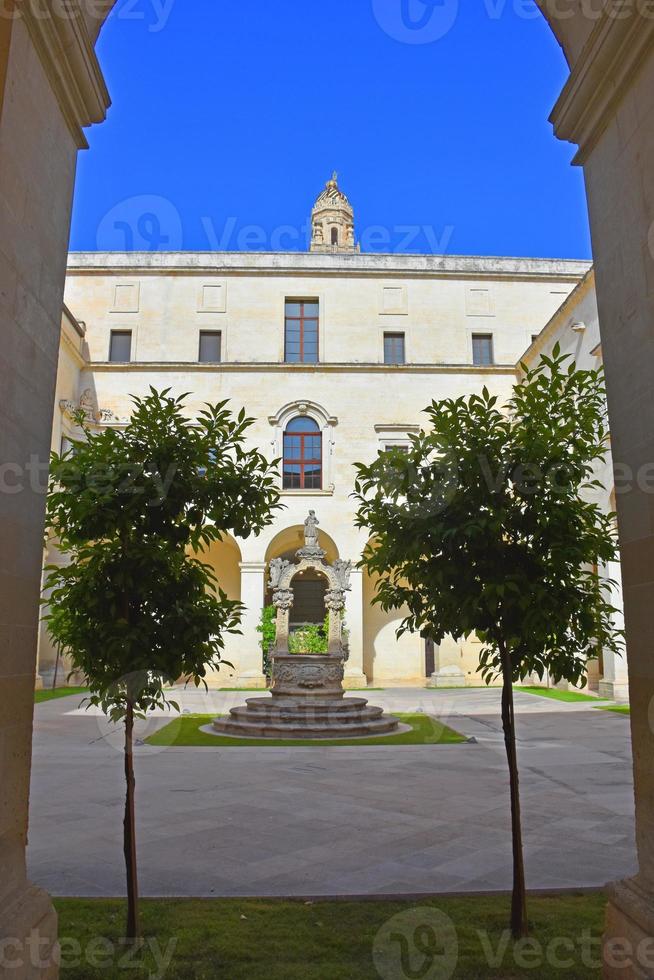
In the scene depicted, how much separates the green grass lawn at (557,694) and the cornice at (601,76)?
19.0 metres

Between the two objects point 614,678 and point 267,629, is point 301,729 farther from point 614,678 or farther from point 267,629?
point 267,629

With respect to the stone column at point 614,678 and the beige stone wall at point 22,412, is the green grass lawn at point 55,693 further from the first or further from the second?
the beige stone wall at point 22,412

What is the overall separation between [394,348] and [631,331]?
26.2 m

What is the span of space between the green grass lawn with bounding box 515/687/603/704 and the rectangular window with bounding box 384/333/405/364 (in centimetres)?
1256

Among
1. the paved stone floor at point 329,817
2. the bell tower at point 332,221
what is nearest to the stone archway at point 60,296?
the paved stone floor at point 329,817

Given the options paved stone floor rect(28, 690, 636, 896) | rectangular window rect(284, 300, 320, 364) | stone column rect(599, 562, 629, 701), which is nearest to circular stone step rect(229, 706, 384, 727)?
paved stone floor rect(28, 690, 636, 896)

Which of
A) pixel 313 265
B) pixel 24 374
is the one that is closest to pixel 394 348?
pixel 313 265

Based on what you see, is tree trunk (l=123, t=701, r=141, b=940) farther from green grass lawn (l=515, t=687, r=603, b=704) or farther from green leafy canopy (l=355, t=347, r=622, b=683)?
green grass lawn (l=515, t=687, r=603, b=704)

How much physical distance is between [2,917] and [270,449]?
25027 millimetres

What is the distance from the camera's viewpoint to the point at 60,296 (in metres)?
4.31

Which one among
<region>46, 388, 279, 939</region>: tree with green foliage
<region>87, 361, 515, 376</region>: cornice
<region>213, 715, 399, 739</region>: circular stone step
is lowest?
<region>213, 715, 399, 739</region>: circular stone step

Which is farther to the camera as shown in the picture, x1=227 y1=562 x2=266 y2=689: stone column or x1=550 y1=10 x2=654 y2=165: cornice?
x1=227 y1=562 x2=266 y2=689: stone column

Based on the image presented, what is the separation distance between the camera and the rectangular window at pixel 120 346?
29297mm

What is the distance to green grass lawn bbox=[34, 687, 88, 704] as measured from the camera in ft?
71.6
